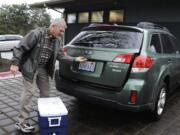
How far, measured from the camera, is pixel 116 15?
11.6 m

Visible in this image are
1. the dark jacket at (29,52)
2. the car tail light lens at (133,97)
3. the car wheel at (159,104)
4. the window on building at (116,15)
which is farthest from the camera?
the window on building at (116,15)

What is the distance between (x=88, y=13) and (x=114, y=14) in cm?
175

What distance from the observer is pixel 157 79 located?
386cm

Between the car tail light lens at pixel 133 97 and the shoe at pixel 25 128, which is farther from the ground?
the car tail light lens at pixel 133 97

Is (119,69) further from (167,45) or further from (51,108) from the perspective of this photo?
(167,45)

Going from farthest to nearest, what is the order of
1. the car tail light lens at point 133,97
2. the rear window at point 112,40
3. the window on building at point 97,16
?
the window on building at point 97,16 → the rear window at point 112,40 → the car tail light lens at point 133,97

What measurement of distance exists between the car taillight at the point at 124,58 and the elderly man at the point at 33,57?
0.88m

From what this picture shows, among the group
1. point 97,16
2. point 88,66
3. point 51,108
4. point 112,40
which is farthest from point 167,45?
point 97,16

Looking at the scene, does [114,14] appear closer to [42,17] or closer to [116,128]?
[116,128]

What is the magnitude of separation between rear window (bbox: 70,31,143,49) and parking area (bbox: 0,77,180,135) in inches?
50.4

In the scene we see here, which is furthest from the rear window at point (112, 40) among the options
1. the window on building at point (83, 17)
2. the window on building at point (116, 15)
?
the window on building at point (83, 17)

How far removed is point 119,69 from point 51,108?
46.6 inches

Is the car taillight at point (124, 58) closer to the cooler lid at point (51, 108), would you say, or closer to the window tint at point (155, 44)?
the window tint at point (155, 44)

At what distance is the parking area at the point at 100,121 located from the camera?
12.2ft
